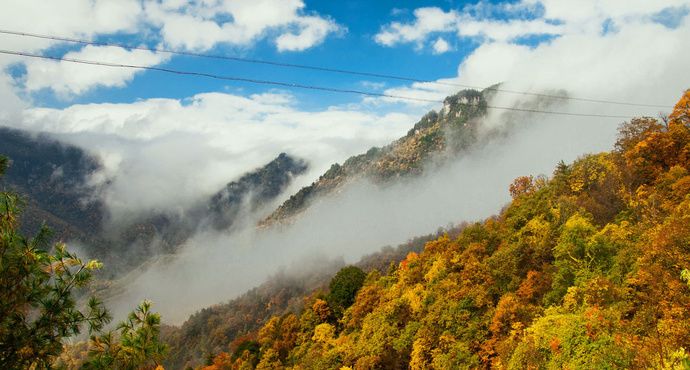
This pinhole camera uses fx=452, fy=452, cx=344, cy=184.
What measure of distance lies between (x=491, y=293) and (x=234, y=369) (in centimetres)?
5501

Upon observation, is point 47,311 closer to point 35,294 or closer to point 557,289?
point 35,294

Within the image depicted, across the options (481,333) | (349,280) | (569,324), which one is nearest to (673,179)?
(481,333)

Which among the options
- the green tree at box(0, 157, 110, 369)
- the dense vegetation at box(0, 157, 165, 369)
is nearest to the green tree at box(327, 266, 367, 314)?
the dense vegetation at box(0, 157, 165, 369)

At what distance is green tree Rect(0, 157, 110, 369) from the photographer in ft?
39.0

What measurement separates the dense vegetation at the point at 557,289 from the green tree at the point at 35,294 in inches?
605

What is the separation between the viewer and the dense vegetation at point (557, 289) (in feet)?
94.6

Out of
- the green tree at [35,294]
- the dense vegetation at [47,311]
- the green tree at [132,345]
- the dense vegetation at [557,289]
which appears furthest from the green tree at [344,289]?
the green tree at [35,294]

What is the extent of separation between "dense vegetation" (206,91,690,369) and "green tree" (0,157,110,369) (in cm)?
1537

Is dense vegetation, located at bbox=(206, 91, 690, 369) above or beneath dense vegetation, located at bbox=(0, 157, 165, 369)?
beneath

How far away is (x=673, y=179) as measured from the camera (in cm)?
5272

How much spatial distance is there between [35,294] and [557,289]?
1659 inches

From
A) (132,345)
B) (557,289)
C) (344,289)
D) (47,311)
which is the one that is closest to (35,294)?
(47,311)

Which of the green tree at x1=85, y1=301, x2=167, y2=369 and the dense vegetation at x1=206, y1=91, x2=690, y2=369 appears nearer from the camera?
the green tree at x1=85, y1=301, x2=167, y2=369

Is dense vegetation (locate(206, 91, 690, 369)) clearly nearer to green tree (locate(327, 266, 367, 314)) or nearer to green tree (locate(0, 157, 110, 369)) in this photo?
green tree (locate(327, 266, 367, 314))
